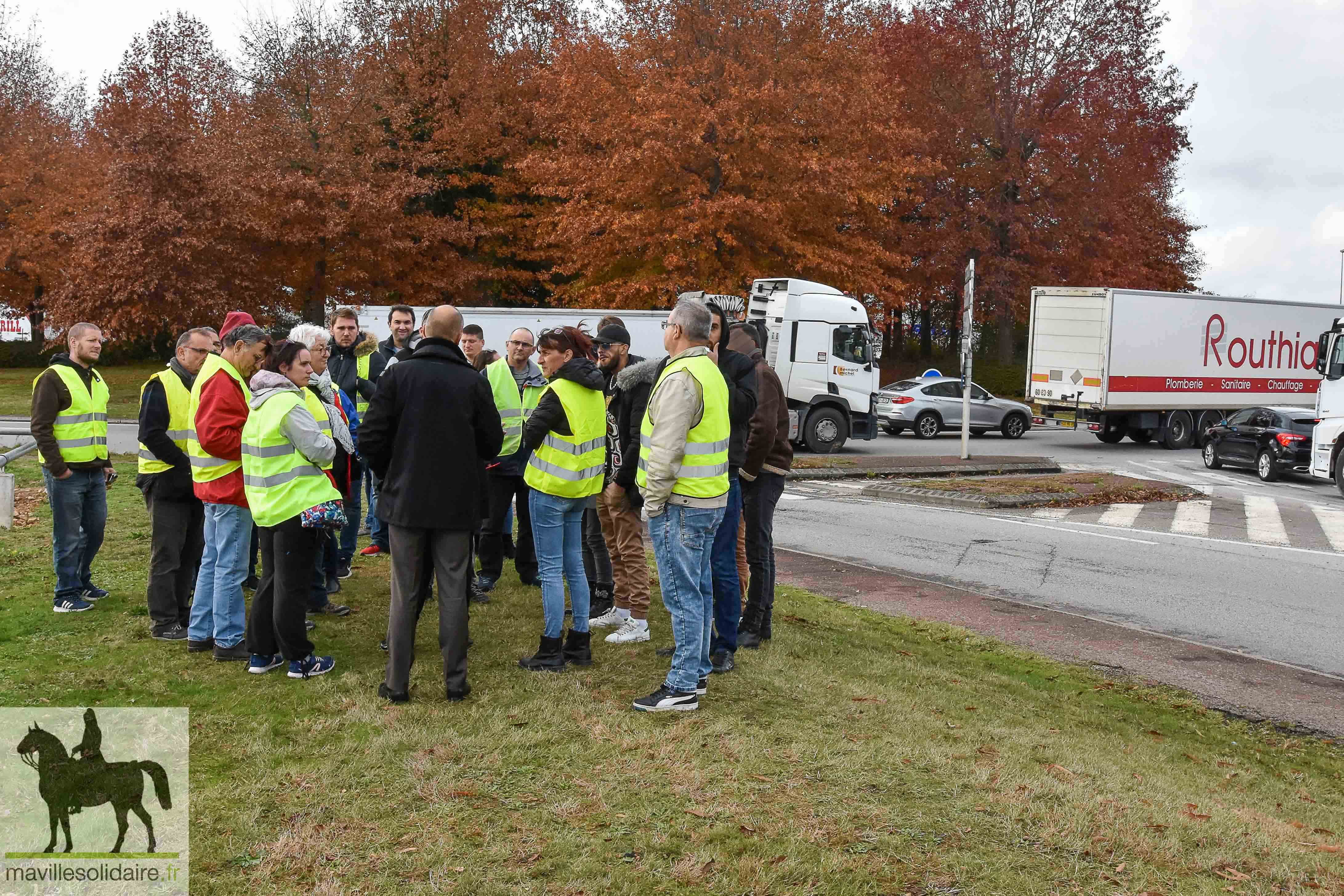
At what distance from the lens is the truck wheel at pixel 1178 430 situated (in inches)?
1129

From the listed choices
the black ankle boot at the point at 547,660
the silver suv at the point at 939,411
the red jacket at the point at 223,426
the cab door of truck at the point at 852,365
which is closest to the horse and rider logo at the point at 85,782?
the red jacket at the point at 223,426

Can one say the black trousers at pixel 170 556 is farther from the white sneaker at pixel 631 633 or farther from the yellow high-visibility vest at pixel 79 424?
the white sneaker at pixel 631 633

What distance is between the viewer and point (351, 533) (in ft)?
28.7

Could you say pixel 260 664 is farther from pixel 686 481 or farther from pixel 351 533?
pixel 351 533

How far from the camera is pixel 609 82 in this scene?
91.6 ft

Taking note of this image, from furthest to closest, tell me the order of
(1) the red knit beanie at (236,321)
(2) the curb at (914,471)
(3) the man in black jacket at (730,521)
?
(2) the curb at (914,471), (1) the red knit beanie at (236,321), (3) the man in black jacket at (730,521)

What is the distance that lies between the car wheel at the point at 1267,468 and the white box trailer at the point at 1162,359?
489cm

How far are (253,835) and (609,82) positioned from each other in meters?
26.0

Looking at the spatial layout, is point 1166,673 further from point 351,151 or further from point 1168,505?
point 351,151

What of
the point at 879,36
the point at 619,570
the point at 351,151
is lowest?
the point at 619,570

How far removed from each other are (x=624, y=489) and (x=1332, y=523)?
12989 mm

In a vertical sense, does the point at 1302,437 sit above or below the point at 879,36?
below

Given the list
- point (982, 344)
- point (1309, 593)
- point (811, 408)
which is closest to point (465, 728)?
point (1309, 593)

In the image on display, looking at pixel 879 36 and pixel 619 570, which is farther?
pixel 879 36
